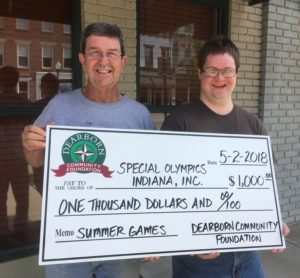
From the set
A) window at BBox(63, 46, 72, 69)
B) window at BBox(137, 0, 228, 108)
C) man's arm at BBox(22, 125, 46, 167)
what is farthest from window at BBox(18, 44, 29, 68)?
man's arm at BBox(22, 125, 46, 167)

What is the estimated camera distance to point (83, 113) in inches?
71.4

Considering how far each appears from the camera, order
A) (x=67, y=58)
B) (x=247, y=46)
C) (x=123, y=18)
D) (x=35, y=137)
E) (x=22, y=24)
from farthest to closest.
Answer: (x=247, y=46) → (x=123, y=18) → (x=67, y=58) → (x=22, y=24) → (x=35, y=137)

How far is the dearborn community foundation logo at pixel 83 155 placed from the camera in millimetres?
1693

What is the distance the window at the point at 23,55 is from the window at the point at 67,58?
32 cm

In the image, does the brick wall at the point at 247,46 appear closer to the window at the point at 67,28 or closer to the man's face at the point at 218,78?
the window at the point at 67,28

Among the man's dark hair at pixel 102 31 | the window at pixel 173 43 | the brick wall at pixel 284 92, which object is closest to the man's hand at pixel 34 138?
the man's dark hair at pixel 102 31

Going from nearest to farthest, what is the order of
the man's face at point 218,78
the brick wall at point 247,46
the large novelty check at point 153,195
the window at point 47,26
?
1. the large novelty check at point 153,195
2. the man's face at point 218,78
3. the window at point 47,26
4. the brick wall at point 247,46

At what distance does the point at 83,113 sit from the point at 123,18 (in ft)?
6.31

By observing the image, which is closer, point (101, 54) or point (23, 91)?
point (101, 54)

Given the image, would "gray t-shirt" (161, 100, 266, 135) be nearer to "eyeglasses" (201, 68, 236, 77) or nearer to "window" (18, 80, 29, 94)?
"eyeglasses" (201, 68, 236, 77)

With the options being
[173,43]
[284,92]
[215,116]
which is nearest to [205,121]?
[215,116]

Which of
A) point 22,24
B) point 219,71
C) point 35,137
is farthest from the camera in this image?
point 22,24

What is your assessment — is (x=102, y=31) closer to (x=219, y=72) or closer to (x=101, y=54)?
(x=101, y=54)

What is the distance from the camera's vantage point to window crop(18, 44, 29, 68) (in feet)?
10.3
